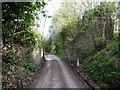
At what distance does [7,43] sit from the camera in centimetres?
640

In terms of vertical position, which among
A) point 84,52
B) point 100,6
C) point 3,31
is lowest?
point 84,52

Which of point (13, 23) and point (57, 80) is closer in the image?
point (13, 23)

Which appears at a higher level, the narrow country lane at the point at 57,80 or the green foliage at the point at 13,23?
the green foliage at the point at 13,23

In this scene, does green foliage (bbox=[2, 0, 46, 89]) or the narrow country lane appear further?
the narrow country lane

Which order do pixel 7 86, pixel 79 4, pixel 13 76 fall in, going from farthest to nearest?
pixel 79 4 < pixel 13 76 < pixel 7 86

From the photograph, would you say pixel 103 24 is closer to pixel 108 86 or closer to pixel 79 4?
pixel 79 4

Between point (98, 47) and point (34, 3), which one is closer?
point (34, 3)

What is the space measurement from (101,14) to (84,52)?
169 inches

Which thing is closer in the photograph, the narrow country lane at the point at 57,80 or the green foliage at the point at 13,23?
the green foliage at the point at 13,23

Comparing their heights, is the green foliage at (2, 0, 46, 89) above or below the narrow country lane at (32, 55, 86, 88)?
above

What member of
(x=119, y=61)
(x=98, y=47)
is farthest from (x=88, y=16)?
(x=119, y=61)

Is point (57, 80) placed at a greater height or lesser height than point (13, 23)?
lesser

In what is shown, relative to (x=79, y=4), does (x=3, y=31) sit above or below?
below

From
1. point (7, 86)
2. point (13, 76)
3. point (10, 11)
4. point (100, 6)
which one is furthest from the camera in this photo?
point (100, 6)
